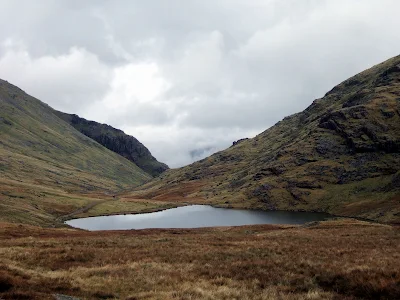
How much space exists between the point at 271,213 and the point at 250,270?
132 meters

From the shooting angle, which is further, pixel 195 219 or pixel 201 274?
pixel 195 219

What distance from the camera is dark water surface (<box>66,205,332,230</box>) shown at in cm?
11912

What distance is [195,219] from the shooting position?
135875mm

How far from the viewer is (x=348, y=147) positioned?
192 m

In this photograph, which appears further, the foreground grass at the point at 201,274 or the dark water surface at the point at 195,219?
the dark water surface at the point at 195,219

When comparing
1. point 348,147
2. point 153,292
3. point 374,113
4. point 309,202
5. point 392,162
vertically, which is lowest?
point 153,292

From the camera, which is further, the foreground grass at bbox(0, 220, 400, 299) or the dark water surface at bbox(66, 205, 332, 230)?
the dark water surface at bbox(66, 205, 332, 230)

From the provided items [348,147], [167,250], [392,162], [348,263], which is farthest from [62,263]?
[348,147]

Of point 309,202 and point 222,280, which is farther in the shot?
point 309,202

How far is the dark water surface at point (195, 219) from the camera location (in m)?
119

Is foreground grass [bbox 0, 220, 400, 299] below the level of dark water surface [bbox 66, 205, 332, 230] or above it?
below

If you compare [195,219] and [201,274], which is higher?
[195,219]

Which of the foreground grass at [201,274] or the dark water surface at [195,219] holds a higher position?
the dark water surface at [195,219]

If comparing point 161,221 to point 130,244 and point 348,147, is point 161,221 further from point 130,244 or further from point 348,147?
point 348,147
